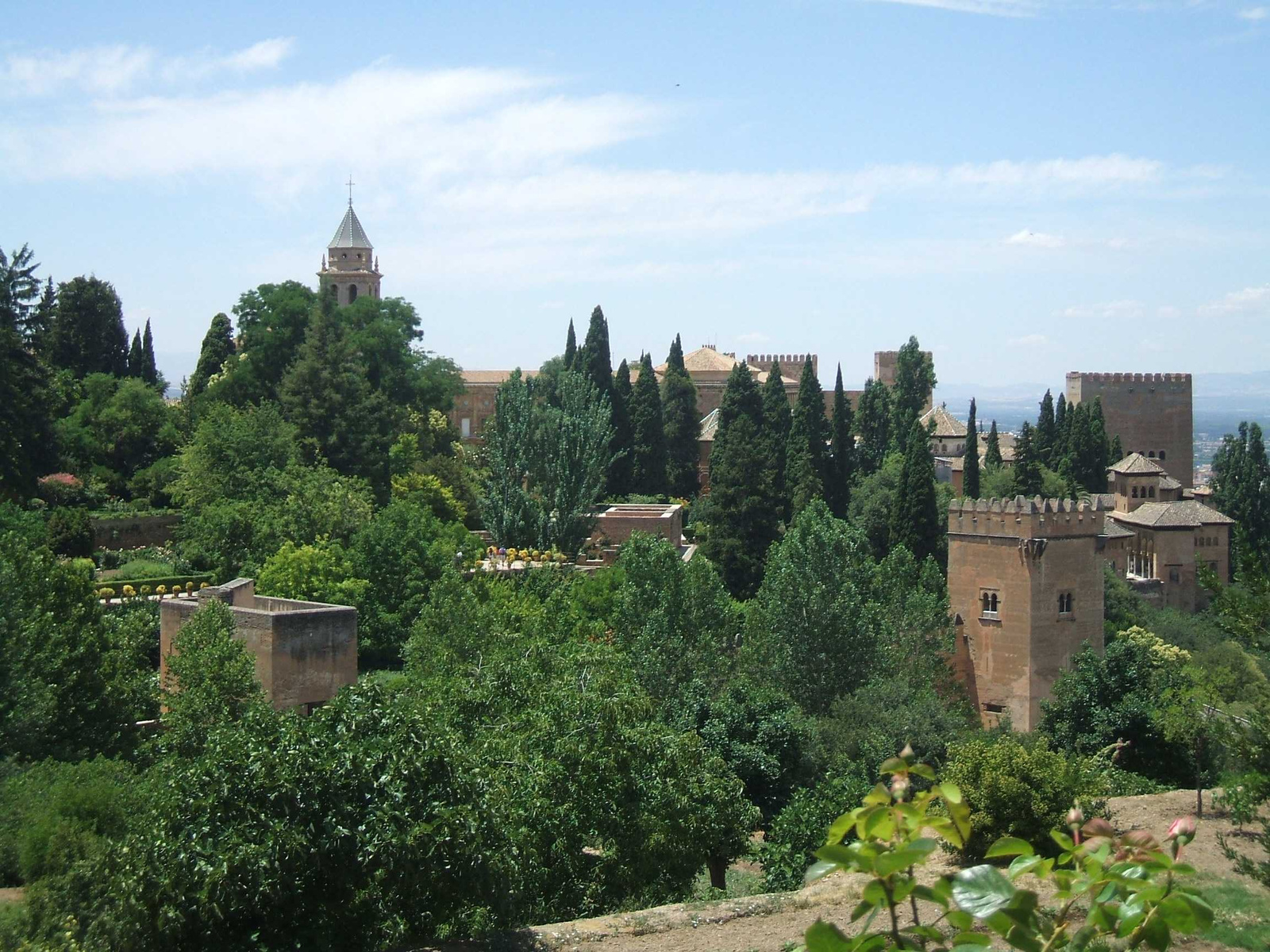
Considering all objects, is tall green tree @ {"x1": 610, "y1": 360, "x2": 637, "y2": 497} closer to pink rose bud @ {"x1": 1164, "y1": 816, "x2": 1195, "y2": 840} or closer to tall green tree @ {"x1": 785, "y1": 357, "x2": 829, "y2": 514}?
tall green tree @ {"x1": 785, "y1": 357, "x2": 829, "y2": 514}

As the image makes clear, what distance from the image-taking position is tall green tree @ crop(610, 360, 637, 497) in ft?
151

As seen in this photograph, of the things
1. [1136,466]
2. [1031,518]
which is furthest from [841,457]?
[1031,518]

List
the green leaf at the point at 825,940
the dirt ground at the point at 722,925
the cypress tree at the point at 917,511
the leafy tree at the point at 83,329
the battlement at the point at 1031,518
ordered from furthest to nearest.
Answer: the leafy tree at the point at 83,329
the cypress tree at the point at 917,511
the battlement at the point at 1031,518
the dirt ground at the point at 722,925
the green leaf at the point at 825,940

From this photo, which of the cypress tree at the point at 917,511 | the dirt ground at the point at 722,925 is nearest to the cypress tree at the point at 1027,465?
the cypress tree at the point at 917,511

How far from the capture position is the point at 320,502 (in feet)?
97.7

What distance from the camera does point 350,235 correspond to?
6625 cm

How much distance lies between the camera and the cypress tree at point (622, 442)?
4603 centimetres

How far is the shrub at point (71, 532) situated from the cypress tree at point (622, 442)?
19.5m

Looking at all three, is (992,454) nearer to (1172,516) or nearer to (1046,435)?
(1046,435)

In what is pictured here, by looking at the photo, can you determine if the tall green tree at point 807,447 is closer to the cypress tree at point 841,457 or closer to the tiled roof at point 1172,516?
the cypress tree at point 841,457

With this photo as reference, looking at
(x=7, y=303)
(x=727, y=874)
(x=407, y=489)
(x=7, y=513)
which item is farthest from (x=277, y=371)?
(x=727, y=874)

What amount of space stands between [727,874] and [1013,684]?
1322 cm

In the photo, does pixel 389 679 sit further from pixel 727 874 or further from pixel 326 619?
pixel 727 874

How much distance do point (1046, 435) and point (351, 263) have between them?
112 feet
